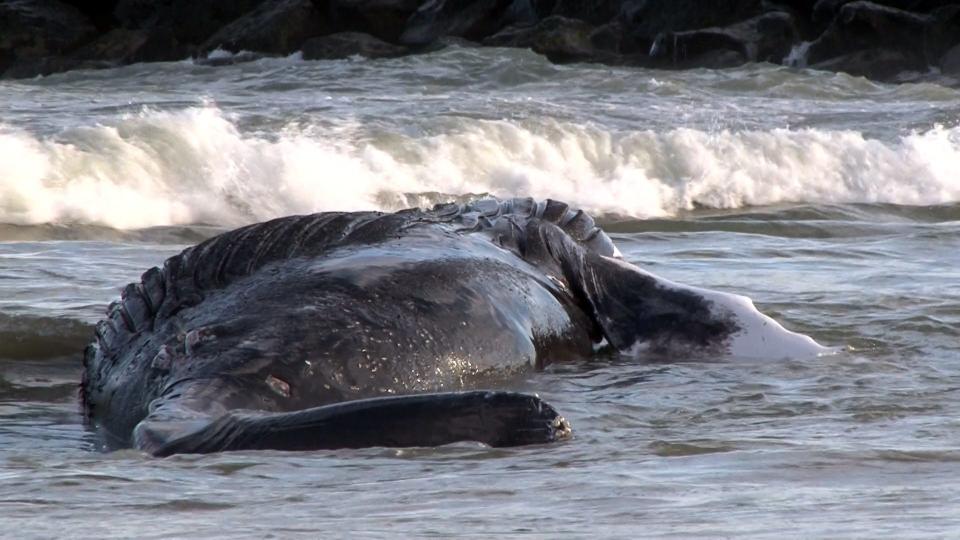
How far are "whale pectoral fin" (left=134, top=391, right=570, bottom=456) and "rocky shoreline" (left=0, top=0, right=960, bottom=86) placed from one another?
23.8 metres

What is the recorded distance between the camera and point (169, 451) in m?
4.67

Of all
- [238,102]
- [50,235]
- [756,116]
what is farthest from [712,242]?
[238,102]

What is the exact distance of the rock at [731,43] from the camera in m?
29.2

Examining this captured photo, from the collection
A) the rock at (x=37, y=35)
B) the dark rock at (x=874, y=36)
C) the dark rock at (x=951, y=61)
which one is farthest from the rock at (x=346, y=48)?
the dark rock at (x=951, y=61)

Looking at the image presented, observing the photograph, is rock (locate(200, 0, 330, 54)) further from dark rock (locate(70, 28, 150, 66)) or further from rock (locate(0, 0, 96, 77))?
rock (locate(0, 0, 96, 77))

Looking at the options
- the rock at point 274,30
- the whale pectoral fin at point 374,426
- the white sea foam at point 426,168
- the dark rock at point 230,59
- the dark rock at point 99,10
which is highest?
the dark rock at point 99,10

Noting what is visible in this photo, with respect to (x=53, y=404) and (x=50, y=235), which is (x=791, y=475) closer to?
(x=53, y=404)

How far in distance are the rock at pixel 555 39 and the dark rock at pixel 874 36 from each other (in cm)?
340

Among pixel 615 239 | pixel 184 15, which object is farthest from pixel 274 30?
pixel 615 239

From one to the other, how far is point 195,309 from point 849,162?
37.4 feet

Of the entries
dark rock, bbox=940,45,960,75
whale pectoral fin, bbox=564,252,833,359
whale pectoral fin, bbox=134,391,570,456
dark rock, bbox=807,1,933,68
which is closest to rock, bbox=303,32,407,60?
dark rock, bbox=807,1,933,68

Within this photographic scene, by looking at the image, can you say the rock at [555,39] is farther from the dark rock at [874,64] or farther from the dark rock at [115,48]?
the dark rock at [115,48]

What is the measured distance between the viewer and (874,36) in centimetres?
2936

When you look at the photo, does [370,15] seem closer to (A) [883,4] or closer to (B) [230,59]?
(B) [230,59]
